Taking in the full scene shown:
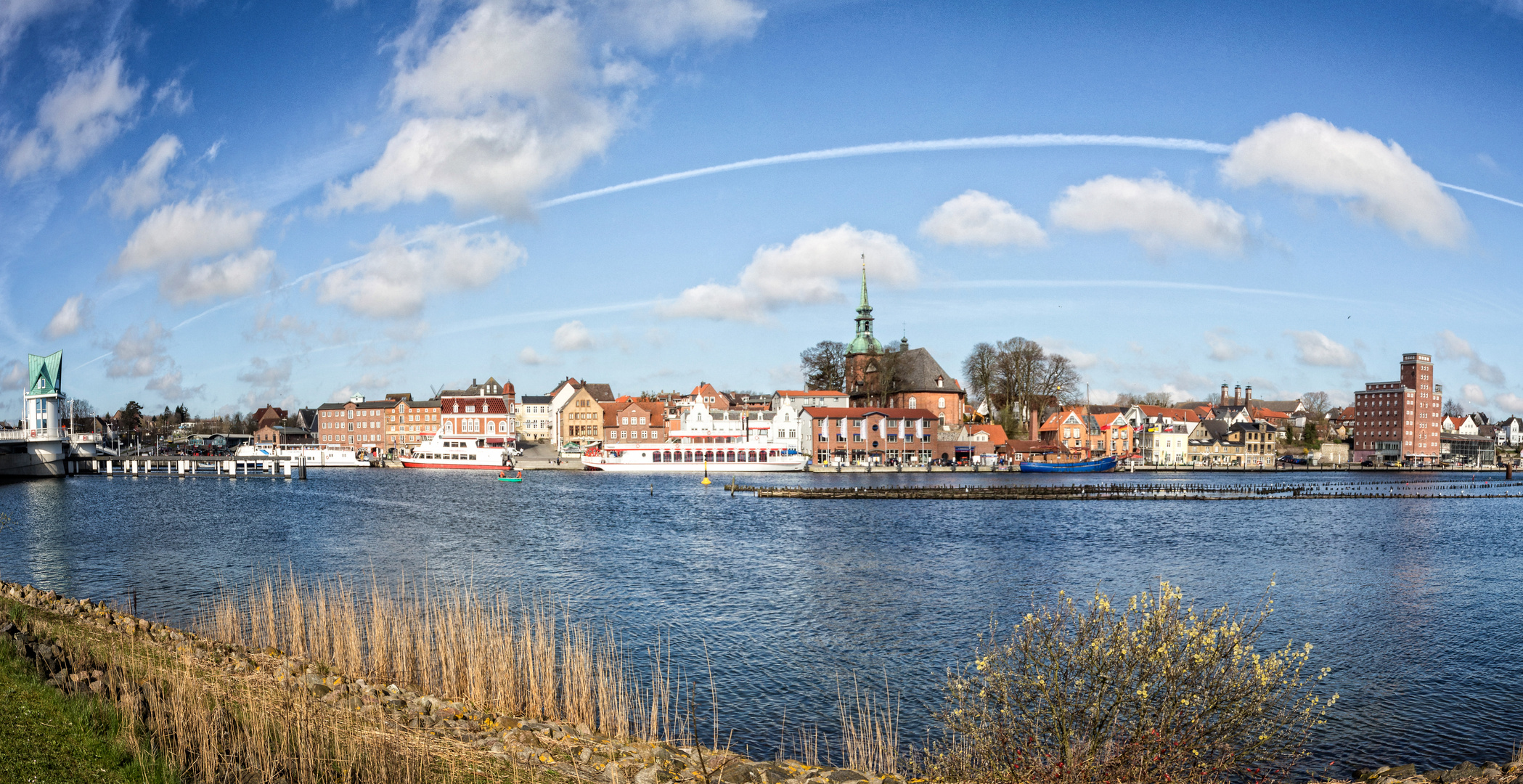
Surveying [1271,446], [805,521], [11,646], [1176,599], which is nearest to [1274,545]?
[805,521]

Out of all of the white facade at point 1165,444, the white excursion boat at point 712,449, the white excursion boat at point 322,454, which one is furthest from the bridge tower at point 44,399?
the white facade at point 1165,444

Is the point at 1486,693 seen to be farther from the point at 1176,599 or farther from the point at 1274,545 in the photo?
the point at 1274,545

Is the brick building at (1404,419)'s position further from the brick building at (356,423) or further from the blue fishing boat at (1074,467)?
the brick building at (356,423)

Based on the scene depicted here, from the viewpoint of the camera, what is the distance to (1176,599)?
10.3 m

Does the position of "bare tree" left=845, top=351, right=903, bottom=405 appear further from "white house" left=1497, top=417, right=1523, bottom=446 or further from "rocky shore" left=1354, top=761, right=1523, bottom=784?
"white house" left=1497, top=417, right=1523, bottom=446

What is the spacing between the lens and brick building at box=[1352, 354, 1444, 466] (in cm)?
13875

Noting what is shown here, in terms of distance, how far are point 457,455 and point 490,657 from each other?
8884cm

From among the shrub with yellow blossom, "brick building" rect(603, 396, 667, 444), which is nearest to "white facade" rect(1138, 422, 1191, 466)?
"brick building" rect(603, 396, 667, 444)

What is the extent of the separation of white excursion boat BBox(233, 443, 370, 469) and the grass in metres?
103

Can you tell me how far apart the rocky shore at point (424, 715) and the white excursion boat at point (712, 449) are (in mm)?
83104

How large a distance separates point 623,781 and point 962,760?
4.07 m

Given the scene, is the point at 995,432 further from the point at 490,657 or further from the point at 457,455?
the point at 490,657

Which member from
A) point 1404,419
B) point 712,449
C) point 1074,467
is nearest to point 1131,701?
point 712,449

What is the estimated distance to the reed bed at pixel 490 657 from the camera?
559 inches
